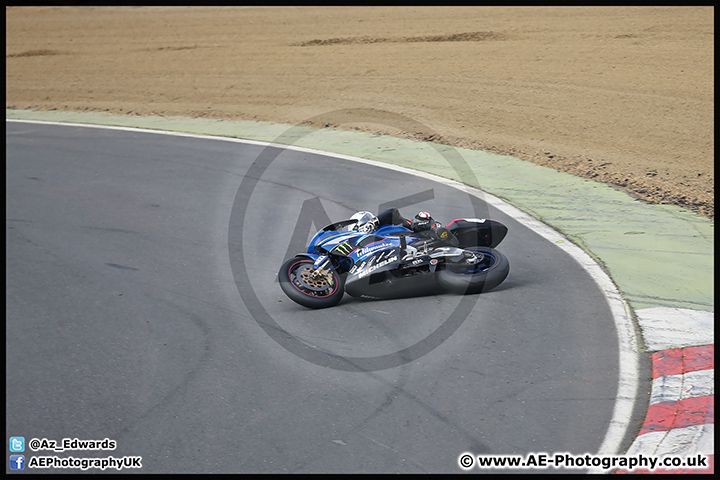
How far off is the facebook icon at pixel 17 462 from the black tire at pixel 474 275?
4.44m

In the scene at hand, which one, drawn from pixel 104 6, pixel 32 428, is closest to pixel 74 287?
pixel 32 428

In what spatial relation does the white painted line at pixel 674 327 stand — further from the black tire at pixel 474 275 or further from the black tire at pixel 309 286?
the black tire at pixel 309 286

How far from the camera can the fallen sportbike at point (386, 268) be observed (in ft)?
25.7

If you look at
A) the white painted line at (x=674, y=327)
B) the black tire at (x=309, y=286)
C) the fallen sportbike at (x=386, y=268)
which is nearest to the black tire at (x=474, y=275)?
the fallen sportbike at (x=386, y=268)

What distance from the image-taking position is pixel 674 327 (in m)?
7.11

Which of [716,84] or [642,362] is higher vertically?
[716,84]

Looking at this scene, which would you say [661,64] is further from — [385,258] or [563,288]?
[385,258]

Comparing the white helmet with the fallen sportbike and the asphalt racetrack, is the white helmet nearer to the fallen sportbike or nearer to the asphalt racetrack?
→ the fallen sportbike

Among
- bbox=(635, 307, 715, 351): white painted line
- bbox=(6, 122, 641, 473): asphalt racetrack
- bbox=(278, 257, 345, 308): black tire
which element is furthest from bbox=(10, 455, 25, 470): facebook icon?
bbox=(635, 307, 715, 351): white painted line

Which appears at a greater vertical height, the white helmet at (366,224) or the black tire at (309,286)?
the white helmet at (366,224)

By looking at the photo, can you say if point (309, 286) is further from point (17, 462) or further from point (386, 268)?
point (17, 462)

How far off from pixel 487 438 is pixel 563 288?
314 cm

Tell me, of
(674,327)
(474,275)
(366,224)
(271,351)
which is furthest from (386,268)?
(674,327)

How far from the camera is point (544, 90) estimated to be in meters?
18.7
